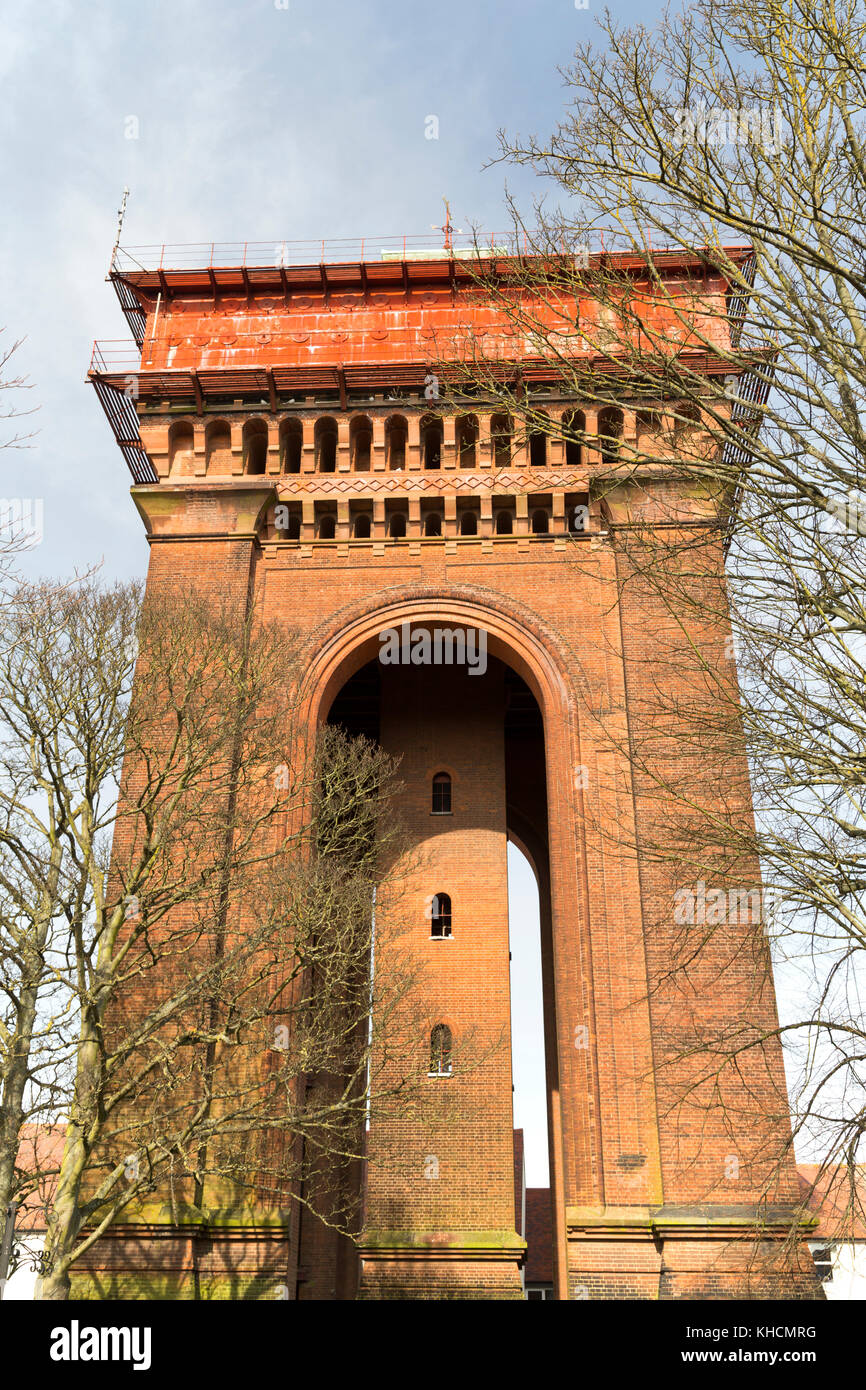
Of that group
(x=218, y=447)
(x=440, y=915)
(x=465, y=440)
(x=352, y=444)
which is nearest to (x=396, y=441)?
(x=352, y=444)

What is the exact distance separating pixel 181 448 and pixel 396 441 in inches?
155

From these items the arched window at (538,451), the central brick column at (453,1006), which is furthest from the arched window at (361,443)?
the central brick column at (453,1006)

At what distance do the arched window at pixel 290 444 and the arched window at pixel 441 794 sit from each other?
6360 millimetres

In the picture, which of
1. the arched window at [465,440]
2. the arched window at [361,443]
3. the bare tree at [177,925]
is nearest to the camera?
the bare tree at [177,925]

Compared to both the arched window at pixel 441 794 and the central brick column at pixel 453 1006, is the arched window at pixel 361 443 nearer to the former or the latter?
the central brick column at pixel 453 1006

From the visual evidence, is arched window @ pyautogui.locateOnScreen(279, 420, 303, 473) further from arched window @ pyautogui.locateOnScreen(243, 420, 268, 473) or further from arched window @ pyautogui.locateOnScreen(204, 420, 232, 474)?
arched window @ pyautogui.locateOnScreen(204, 420, 232, 474)

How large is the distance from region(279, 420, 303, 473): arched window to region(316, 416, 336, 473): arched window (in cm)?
35

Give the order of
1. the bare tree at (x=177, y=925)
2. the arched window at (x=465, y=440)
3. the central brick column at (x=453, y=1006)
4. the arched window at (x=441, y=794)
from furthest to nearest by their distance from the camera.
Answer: the arched window at (x=441, y=794)
the arched window at (x=465, y=440)
the central brick column at (x=453, y=1006)
the bare tree at (x=177, y=925)

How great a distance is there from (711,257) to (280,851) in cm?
941

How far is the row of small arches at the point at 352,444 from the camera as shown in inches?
864

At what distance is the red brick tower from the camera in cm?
1670

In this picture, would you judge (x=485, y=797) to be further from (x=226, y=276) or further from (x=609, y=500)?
(x=226, y=276)

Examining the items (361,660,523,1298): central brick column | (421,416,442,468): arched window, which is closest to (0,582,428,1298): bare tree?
(361,660,523,1298): central brick column
